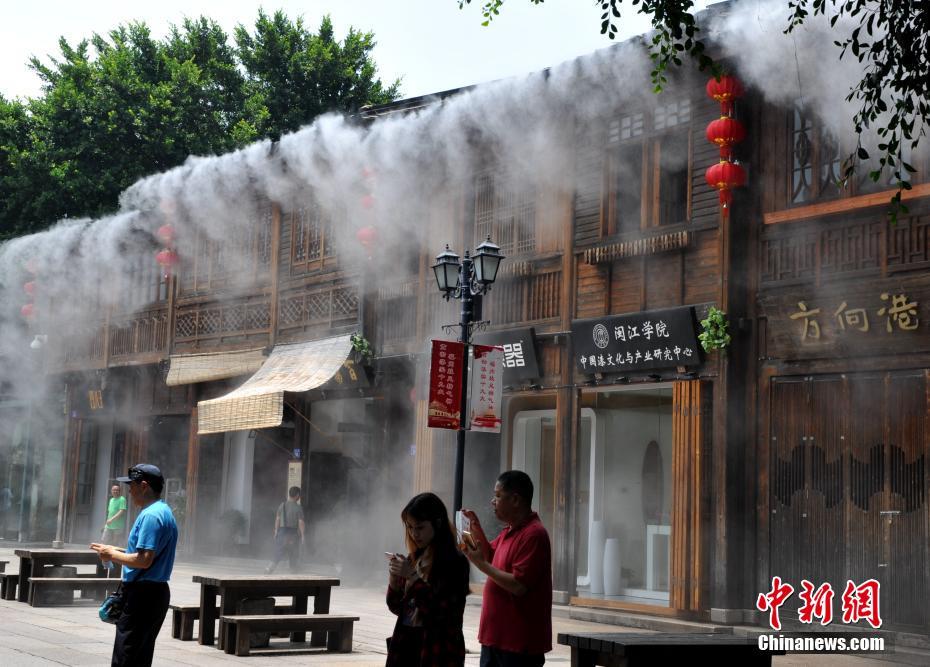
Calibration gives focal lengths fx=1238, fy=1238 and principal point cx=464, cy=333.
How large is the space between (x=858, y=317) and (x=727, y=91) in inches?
122

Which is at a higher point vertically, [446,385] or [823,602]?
[446,385]

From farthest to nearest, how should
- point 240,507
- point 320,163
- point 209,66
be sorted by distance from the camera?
point 209,66
point 240,507
point 320,163

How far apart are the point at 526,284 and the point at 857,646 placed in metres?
6.94

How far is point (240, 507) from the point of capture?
24.0m

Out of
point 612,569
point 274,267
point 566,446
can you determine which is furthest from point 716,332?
point 274,267

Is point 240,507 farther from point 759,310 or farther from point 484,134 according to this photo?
point 759,310

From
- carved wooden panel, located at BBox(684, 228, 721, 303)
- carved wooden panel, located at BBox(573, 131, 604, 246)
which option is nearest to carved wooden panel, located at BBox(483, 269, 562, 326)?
carved wooden panel, located at BBox(573, 131, 604, 246)

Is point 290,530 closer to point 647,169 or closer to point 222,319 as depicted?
point 222,319

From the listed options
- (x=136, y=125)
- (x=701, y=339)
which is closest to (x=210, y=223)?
(x=136, y=125)

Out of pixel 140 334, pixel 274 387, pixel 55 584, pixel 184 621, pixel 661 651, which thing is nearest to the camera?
pixel 661 651

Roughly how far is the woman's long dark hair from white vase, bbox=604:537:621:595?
1035 cm

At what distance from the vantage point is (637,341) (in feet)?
50.2

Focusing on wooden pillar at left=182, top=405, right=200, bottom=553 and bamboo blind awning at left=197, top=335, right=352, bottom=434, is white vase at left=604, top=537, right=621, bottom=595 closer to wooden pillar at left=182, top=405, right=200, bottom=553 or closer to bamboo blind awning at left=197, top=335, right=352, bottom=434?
bamboo blind awning at left=197, top=335, right=352, bottom=434

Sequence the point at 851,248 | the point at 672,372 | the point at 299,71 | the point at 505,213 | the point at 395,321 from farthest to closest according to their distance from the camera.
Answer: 1. the point at 299,71
2. the point at 395,321
3. the point at 505,213
4. the point at 672,372
5. the point at 851,248
